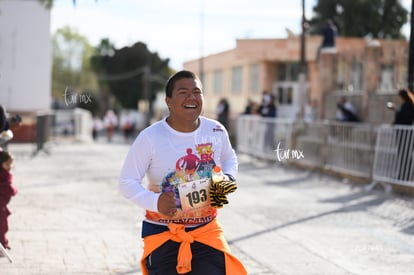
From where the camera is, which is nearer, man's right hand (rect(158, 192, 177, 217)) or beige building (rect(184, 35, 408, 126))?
man's right hand (rect(158, 192, 177, 217))

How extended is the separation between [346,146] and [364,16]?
3397 centimetres

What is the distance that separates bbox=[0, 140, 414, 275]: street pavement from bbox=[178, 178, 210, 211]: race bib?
99.4 inches

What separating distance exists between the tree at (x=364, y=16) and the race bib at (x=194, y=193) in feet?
135

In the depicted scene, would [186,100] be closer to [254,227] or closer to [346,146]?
[254,227]

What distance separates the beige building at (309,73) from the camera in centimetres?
1855

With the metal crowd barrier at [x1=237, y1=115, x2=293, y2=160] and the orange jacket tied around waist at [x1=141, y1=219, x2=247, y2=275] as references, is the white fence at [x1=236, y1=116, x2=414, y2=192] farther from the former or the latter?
the orange jacket tied around waist at [x1=141, y1=219, x2=247, y2=275]

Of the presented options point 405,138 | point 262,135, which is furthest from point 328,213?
point 262,135

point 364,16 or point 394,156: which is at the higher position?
point 364,16

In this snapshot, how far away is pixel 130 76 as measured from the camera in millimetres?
62156

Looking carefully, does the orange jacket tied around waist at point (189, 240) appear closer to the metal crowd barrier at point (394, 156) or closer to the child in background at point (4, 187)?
the child in background at point (4, 187)

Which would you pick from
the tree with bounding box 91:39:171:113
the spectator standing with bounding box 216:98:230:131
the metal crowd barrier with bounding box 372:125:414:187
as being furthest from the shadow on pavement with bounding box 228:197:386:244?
the tree with bounding box 91:39:171:113

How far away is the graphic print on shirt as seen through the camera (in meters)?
4.08

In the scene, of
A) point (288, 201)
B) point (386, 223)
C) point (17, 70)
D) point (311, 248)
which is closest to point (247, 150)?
point (17, 70)

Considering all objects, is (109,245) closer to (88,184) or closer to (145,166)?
(145,166)
